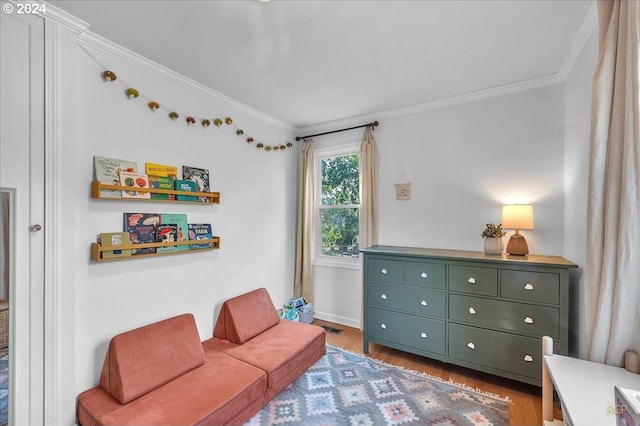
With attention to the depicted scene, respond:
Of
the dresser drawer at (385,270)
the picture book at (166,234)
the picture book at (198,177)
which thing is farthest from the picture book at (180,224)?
the dresser drawer at (385,270)

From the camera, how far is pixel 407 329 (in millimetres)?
2643

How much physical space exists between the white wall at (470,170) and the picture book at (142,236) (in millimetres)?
2282

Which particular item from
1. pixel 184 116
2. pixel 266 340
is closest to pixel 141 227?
pixel 184 116

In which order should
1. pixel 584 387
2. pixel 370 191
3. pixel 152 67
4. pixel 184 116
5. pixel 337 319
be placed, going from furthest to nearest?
1. pixel 337 319
2. pixel 370 191
3. pixel 184 116
4. pixel 152 67
5. pixel 584 387

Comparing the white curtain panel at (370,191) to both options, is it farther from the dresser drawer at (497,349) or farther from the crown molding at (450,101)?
the dresser drawer at (497,349)

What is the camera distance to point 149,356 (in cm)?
191

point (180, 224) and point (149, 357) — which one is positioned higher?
point (180, 224)

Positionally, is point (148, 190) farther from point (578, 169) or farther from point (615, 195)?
point (578, 169)

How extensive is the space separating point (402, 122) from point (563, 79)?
142 centimetres

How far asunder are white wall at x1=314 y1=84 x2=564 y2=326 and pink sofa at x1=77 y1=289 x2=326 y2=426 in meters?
1.47

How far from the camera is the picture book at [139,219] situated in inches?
80.3

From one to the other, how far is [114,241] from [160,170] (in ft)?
2.12

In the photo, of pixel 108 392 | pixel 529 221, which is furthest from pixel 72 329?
pixel 529 221

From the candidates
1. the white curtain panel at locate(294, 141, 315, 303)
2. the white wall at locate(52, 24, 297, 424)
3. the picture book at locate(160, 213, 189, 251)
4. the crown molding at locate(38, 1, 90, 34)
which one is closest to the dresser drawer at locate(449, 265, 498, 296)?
the white curtain panel at locate(294, 141, 315, 303)
